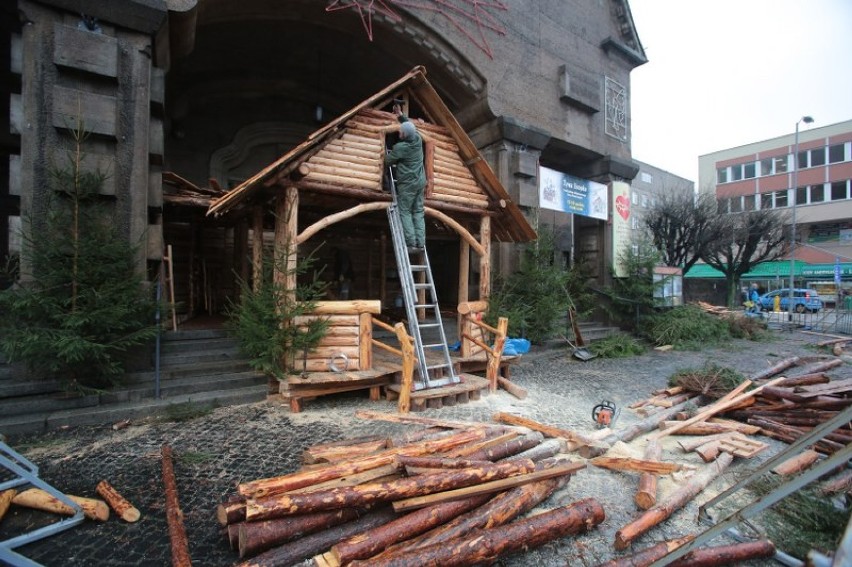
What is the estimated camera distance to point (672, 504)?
11.7 feet

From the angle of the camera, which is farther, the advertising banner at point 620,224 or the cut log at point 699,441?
the advertising banner at point 620,224

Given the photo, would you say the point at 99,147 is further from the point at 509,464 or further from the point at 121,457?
the point at 509,464

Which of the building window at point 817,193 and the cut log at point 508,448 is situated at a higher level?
the building window at point 817,193

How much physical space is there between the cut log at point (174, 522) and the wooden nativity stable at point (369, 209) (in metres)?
2.25

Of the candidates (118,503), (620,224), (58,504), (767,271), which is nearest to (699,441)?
(118,503)

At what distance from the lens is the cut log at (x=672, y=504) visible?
10.2 ft

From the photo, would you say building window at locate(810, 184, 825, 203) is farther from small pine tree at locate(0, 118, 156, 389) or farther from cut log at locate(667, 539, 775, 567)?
small pine tree at locate(0, 118, 156, 389)

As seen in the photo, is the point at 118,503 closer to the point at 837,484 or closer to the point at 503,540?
the point at 503,540

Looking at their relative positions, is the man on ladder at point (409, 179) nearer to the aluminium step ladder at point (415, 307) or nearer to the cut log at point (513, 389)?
the aluminium step ladder at point (415, 307)

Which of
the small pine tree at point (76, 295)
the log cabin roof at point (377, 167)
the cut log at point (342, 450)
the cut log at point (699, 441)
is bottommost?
the cut log at point (699, 441)

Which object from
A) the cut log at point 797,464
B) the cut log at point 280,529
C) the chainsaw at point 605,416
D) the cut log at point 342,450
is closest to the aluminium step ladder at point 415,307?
the cut log at point 342,450

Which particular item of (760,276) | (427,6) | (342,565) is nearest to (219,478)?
(342,565)

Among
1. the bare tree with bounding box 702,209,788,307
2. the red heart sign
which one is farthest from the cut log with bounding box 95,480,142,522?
the bare tree with bounding box 702,209,788,307

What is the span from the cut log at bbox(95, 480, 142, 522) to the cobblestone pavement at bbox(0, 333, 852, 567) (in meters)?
0.06
